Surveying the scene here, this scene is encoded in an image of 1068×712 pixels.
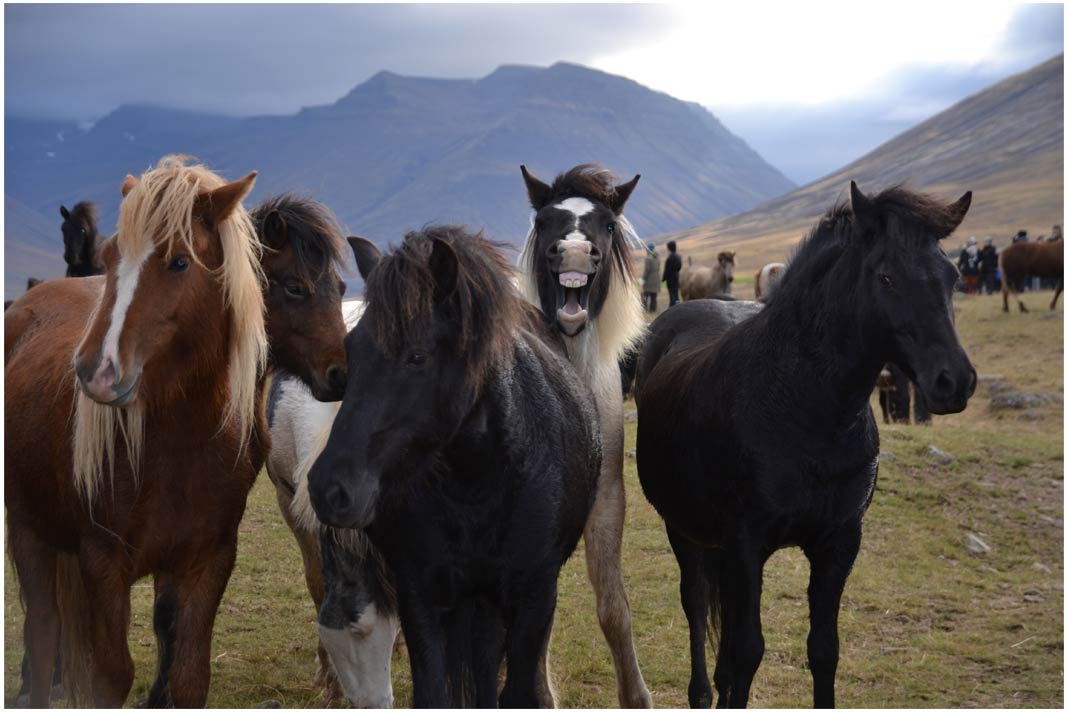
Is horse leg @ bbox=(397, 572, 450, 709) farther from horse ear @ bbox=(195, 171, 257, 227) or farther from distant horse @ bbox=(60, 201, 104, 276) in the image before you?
distant horse @ bbox=(60, 201, 104, 276)

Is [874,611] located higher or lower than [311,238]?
lower

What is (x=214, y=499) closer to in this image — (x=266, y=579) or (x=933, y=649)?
(x=266, y=579)

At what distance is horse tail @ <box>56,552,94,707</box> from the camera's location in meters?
4.05

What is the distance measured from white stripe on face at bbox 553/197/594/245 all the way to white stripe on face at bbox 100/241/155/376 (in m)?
2.18

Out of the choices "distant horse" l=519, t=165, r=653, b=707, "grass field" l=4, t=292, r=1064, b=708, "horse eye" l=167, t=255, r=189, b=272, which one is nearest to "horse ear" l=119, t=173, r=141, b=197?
"horse eye" l=167, t=255, r=189, b=272

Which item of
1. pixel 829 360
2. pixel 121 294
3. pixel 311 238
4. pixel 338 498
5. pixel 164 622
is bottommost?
pixel 164 622

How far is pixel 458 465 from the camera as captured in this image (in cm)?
321

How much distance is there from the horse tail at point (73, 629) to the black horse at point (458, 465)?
5.32 feet

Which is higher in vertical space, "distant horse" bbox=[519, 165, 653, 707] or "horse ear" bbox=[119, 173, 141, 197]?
"horse ear" bbox=[119, 173, 141, 197]

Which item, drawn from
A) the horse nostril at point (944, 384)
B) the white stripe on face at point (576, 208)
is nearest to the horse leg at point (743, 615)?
the horse nostril at point (944, 384)

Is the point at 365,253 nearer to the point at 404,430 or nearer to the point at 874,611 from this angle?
the point at 404,430

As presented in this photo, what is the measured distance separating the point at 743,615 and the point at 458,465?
150 cm

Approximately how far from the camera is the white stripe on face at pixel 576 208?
16.0 ft

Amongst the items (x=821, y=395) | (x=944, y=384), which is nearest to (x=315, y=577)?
(x=821, y=395)
